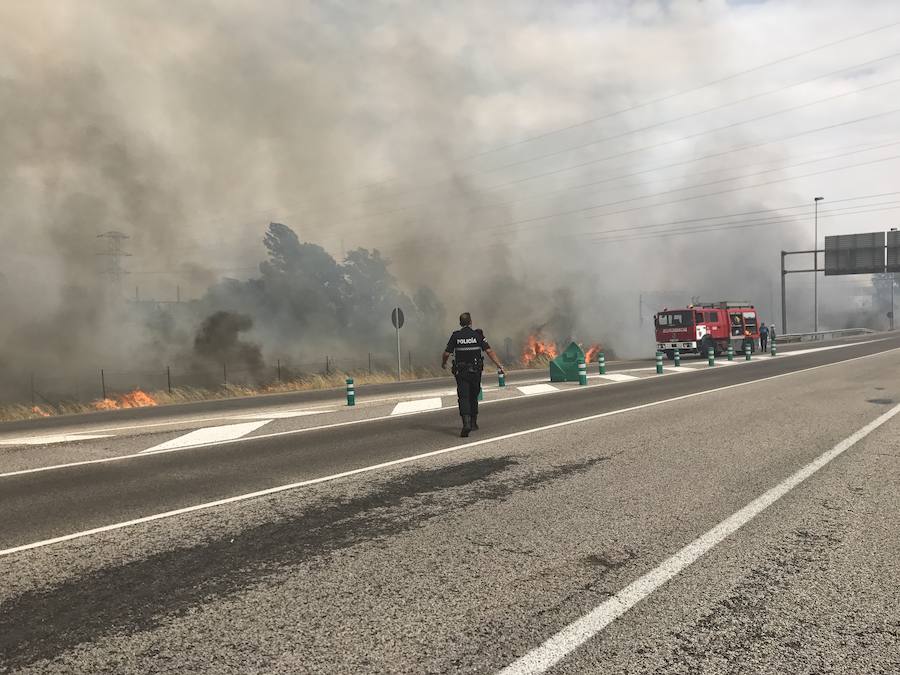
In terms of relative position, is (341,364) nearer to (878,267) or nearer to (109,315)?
(109,315)

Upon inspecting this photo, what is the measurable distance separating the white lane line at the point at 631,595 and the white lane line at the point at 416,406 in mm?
7176

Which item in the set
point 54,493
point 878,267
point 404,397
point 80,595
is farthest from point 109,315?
point 878,267

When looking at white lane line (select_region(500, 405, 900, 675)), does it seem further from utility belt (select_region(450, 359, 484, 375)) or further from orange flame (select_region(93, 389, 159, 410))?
orange flame (select_region(93, 389, 159, 410))

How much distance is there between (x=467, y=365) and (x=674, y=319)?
67.0ft

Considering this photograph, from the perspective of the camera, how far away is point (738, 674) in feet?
7.93

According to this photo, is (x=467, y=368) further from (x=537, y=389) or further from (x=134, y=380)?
(x=134, y=380)

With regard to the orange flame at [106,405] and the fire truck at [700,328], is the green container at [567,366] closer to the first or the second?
the fire truck at [700,328]

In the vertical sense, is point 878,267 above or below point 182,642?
above

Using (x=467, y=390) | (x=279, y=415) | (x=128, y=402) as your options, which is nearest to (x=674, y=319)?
(x=279, y=415)

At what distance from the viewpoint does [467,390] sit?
846cm

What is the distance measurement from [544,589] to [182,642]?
1770 mm

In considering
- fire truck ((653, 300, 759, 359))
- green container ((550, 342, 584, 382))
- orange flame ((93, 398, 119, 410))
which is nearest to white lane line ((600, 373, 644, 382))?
green container ((550, 342, 584, 382))

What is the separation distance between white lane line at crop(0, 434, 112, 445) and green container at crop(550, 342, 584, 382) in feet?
36.7

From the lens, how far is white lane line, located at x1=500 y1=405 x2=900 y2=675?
8.24 ft
